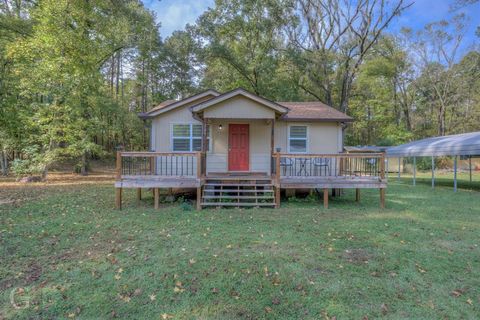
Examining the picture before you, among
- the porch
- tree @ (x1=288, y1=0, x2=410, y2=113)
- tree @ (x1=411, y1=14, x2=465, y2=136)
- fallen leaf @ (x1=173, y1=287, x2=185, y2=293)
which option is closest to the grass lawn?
fallen leaf @ (x1=173, y1=287, x2=185, y2=293)

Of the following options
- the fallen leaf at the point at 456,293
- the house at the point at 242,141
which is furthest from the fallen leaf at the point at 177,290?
the house at the point at 242,141

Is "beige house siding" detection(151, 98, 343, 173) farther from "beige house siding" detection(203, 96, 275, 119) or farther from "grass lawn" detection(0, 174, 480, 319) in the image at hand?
"grass lawn" detection(0, 174, 480, 319)

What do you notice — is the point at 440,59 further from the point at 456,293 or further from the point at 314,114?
the point at 456,293

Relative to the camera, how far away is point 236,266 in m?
3.93

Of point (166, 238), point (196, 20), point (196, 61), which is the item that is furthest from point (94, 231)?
point (196, 61)

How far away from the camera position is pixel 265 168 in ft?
34.6

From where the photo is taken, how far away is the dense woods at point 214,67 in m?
12.9

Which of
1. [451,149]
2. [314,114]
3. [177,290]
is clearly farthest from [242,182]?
[451,149]

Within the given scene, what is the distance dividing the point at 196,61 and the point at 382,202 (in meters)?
21.0

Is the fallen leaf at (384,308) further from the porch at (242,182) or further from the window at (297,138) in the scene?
the window at (297,138)

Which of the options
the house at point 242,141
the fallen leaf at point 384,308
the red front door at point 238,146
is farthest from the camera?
the red front door at point 238,146

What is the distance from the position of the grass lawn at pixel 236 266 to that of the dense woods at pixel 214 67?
8.26 meters

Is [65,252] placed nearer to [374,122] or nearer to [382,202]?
[382,202]
